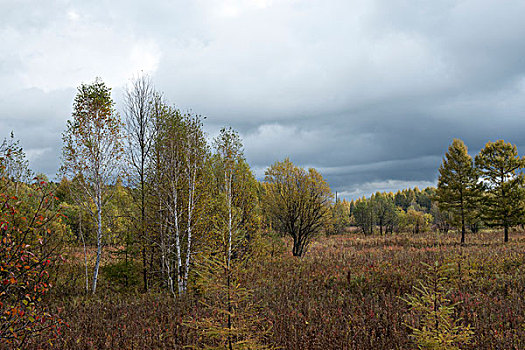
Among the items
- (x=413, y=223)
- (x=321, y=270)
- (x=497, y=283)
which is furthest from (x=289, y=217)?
(x=413, y=223)

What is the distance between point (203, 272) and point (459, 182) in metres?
32.4

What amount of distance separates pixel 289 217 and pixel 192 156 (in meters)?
10.6

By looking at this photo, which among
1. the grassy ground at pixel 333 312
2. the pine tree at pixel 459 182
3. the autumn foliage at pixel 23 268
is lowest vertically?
the grassy ground at pixel 333 312

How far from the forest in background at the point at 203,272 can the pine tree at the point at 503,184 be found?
44.9 ft

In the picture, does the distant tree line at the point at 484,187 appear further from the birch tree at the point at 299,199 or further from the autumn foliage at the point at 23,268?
the autumn foliage at the point at 23,268

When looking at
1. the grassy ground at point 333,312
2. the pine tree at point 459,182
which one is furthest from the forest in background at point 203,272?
the pine tree at point 459,182

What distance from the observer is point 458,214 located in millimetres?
30031

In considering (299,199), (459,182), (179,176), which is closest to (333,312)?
(179,176)

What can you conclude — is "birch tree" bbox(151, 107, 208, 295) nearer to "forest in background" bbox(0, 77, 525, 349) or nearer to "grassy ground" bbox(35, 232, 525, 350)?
"forest in background" bbox(0, 77, 525, 349)

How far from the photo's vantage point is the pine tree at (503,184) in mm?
26625

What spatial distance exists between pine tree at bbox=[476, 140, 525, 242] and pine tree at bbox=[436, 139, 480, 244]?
90 cm

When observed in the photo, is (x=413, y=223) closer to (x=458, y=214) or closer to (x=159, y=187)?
(x=458, y=214)

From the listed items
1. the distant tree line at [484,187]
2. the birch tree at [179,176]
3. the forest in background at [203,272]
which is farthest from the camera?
the distant tree line at [484,187]

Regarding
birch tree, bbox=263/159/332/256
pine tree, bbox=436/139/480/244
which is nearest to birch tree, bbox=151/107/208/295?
birch tree, bbox=263/159/332/256
